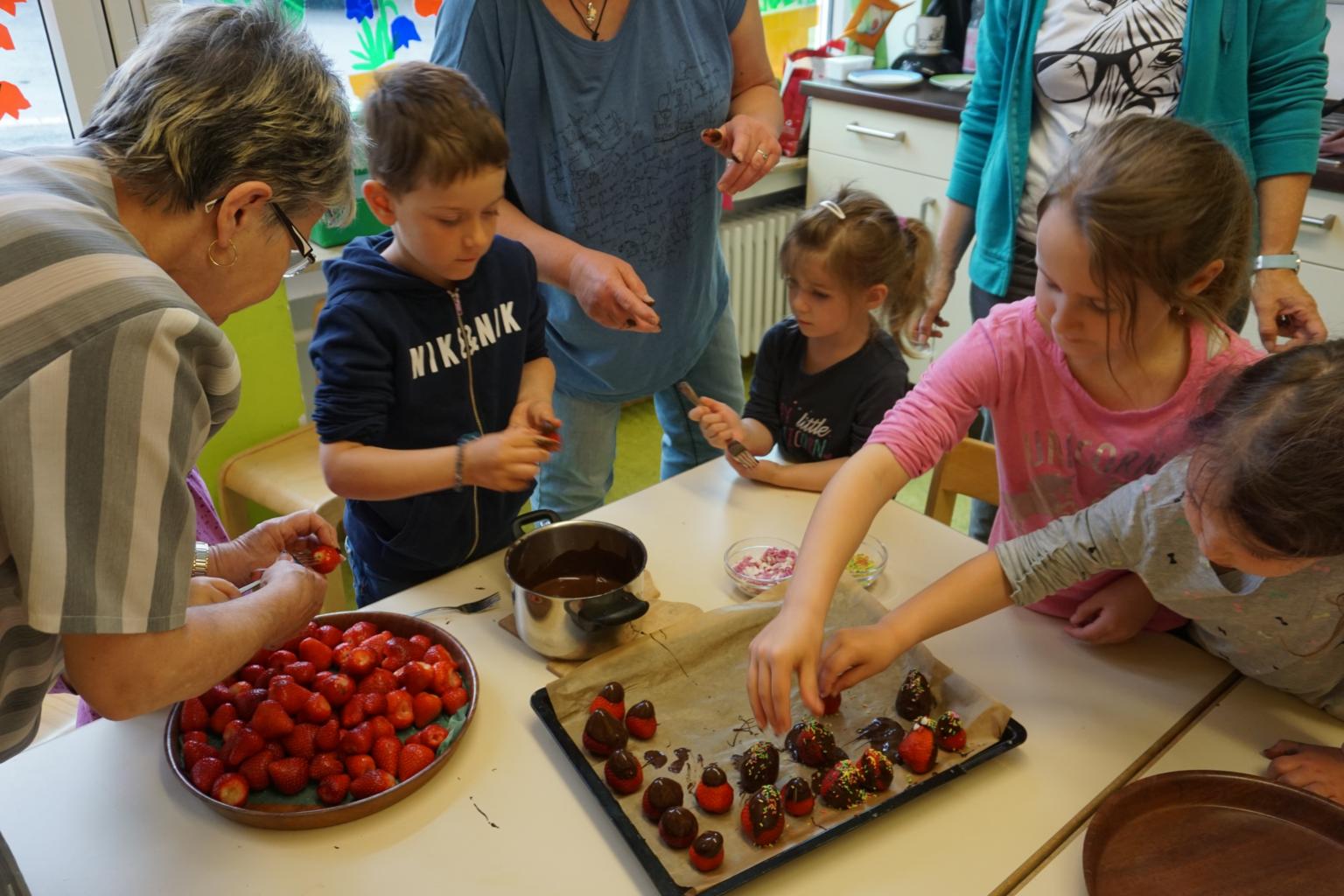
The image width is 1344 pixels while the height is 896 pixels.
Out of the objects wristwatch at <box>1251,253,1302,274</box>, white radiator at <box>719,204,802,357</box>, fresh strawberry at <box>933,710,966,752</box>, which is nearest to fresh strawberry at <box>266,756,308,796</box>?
fresh strawberry at <box>933,710,966,752</box>

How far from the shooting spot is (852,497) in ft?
3.80

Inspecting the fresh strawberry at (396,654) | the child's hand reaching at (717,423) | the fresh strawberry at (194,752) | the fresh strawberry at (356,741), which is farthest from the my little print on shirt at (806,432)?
the fresh strawberry at (194,752)

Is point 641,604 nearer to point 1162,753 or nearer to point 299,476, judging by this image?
point 1162,753

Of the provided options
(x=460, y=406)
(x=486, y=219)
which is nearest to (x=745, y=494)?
(x=460, y=406)

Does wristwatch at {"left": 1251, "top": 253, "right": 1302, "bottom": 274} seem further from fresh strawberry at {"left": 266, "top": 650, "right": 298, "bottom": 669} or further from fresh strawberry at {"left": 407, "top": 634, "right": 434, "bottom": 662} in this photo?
fresh strawberry at {"left": 266, "top": 650, "right": 298, "bottom": 669}

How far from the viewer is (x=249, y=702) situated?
1006 mm

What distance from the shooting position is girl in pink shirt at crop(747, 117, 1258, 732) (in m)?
1.03

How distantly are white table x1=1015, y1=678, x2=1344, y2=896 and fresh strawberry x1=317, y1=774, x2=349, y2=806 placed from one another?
699 millimetres

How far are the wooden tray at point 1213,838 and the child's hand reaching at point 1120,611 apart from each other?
228 mm

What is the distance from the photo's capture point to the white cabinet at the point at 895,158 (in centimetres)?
313

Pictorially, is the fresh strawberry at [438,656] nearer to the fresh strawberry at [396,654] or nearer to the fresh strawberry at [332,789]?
the fresh strawberry at [396,654]

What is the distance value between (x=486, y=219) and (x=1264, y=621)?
1034 mm

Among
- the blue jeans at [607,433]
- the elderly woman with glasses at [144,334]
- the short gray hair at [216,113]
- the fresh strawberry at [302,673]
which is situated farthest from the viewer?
the blue jeans at [607,433]

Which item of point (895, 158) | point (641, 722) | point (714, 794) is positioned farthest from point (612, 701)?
point (895, 158)
